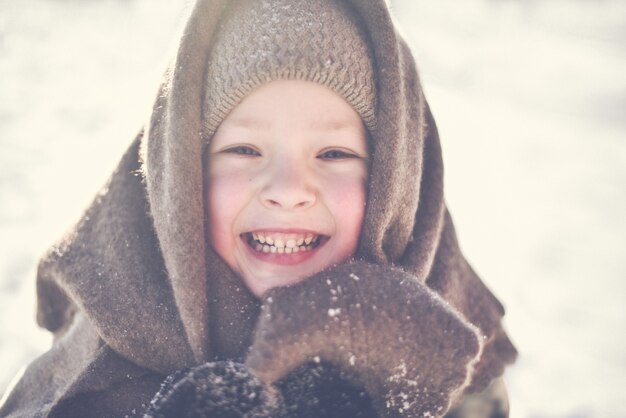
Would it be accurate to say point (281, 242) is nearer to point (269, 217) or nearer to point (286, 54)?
point (269, 217)

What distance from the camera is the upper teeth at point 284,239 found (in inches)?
51.9

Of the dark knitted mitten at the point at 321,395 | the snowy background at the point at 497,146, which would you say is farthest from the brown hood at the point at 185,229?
the snowy background at the point at 497,146

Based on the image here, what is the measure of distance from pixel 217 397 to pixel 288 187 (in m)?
0.43

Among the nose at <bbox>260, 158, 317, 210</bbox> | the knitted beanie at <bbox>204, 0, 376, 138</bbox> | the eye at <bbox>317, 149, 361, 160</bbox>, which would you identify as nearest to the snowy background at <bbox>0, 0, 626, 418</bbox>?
the knitted beanie at <bbox>204, 0, 376, 138</bbox>

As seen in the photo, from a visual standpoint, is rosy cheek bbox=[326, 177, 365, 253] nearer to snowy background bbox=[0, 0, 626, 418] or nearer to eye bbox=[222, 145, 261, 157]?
eye bbox=[222, 145, 261, 157]

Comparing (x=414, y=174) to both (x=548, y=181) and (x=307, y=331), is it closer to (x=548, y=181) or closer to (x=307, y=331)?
(x=307, y=331)

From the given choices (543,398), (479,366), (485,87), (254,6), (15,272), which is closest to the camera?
(254,6)

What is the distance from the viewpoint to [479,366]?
1.68 metres

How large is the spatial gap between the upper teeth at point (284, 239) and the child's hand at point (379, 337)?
159 mm

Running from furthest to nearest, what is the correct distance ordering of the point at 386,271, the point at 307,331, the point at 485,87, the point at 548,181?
the point at 485,87 < the point at 548,181 < the point at 386,271 < the point at 307,331

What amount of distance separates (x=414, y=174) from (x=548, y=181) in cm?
194

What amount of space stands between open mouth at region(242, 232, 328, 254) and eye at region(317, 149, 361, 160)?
174 mm

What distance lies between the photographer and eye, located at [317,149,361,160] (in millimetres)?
1324

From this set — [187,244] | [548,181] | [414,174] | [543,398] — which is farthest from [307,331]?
[548,181]
